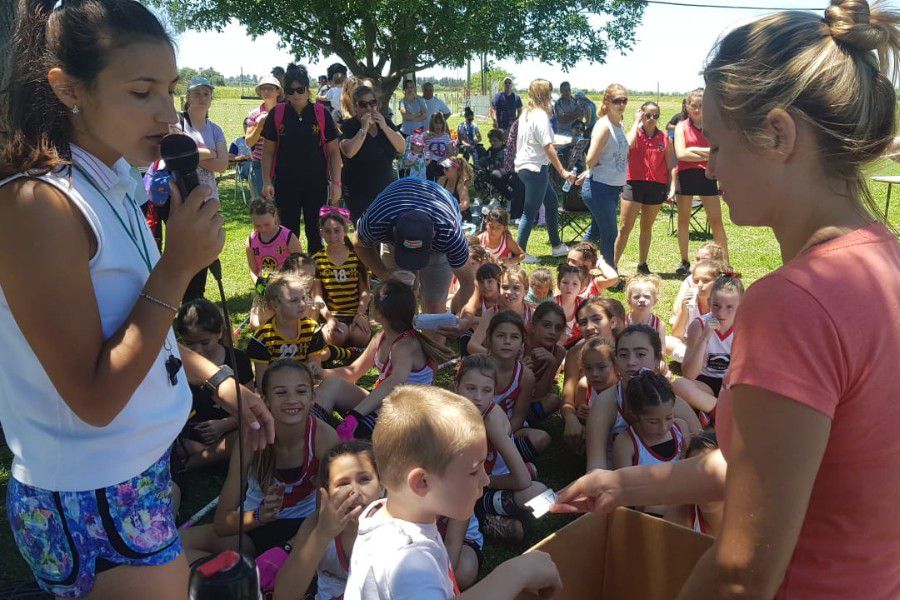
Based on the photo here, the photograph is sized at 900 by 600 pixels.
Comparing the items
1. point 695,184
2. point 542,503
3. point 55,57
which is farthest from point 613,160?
point 55,57

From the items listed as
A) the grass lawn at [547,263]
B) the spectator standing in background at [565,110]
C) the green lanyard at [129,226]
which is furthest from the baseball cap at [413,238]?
the spectator standing in background at [565,110]

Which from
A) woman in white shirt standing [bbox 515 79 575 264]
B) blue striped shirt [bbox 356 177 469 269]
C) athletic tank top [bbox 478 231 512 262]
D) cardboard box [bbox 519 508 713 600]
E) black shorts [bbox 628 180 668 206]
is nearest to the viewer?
cardboard box [bbox 519 508 713 600]

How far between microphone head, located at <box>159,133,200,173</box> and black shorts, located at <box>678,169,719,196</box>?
6.74 meters

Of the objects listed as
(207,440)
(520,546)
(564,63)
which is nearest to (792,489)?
(520,546)

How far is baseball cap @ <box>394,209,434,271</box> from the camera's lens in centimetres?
442

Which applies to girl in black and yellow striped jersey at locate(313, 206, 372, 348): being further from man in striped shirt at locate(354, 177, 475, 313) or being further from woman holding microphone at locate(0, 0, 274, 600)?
woman holding microphone at locate(0, 0, 274, 600)

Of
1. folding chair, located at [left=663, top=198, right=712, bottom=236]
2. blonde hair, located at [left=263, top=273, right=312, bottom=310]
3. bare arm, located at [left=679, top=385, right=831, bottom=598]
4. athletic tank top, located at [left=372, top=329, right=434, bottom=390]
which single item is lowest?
folding chair, located at [left=663, top=198, right=712, bottom=236]

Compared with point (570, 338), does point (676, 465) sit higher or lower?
higher

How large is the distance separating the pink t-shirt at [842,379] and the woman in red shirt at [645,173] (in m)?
6.79

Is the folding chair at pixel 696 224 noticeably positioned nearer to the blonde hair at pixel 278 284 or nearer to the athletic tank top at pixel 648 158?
the athletic tank top at pixel 648 158

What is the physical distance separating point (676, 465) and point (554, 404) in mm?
3201

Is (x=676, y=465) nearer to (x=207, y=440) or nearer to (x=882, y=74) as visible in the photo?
(x=882, y=74)

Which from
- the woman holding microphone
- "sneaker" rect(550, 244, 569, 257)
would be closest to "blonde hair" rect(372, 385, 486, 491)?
the woman holding microphone

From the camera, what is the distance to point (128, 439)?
1.38 metres
